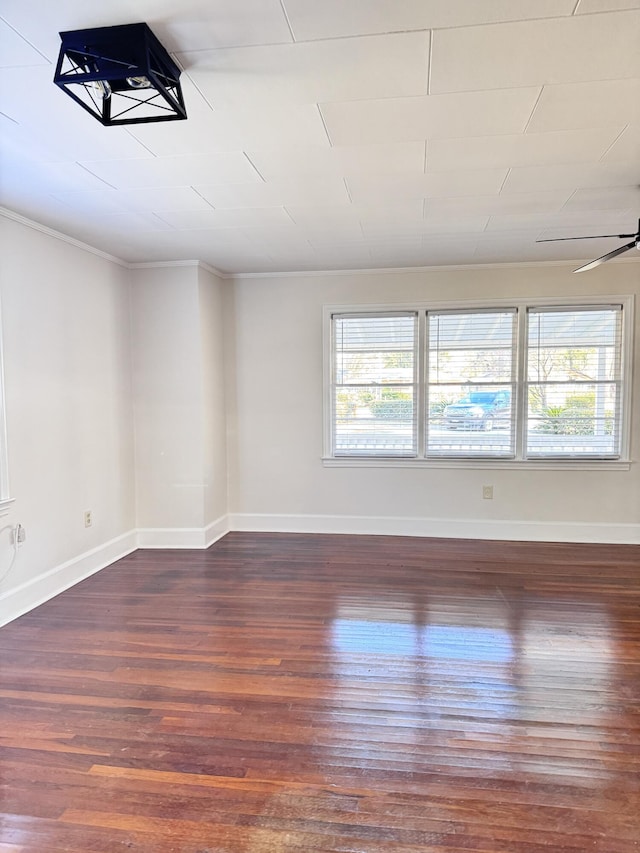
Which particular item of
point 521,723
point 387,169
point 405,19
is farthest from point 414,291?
point 521,723

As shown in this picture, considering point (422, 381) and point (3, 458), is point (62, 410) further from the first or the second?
point (422, 381)

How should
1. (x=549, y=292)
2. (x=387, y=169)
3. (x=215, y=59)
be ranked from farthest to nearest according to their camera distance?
1. (x=549, y=292)
2. (x=387, y=169)
3. (x=215, y=59)

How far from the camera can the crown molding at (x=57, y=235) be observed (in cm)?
319

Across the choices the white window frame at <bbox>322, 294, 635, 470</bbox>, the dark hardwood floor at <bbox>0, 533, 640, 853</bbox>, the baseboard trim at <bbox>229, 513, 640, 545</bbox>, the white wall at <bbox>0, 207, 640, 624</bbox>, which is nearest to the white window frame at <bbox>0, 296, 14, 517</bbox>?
the white wall at <bbox>0, 207, 640, 624</bbox>

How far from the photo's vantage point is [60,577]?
369 cm

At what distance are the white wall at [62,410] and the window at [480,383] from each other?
2044 millimetres

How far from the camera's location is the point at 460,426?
16.0ft

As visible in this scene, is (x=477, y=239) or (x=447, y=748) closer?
(x=447, y=748)

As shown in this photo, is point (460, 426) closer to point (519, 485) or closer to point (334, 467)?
point (519, 485)

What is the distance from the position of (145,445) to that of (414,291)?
9.73 feet

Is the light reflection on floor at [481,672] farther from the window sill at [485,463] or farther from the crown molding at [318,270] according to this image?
the crown molding at [318,270]

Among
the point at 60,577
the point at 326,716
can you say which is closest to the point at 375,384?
the point at 60,577

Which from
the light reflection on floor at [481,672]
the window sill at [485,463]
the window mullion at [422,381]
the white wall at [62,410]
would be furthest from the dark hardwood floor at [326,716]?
the window mullion at [422,381]

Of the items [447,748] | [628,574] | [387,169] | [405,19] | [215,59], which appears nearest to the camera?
[405,19]
